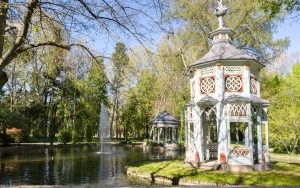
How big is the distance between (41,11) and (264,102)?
44.4ft

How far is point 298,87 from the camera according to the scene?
29016 millimetres

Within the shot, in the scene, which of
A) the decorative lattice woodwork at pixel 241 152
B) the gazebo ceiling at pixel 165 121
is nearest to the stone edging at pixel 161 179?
the decorative lattice woodwork at pixel 241 152

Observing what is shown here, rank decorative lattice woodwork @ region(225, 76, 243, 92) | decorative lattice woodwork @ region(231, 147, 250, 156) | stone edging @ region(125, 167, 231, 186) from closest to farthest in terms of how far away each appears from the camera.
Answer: stone edging @ region(125, 167, 231, 186) < decorative lattice woodwork @ region(231, 147, 250, 156) < decorative lattice woodwork @ region(225, 76, 243, 92)

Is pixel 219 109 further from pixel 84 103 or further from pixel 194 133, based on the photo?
pixel 84 103

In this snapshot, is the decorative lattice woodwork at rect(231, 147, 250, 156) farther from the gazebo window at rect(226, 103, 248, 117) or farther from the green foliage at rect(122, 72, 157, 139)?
the green foliage at rect(122, 72, 157, 139)

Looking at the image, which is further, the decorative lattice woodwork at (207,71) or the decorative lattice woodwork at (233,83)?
the decorative lattice woodwork at (207,71)

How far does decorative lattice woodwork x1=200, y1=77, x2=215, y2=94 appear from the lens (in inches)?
682

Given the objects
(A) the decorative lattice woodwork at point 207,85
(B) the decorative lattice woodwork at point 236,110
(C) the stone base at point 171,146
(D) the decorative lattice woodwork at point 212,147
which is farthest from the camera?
(C) the stone base at point 171,146

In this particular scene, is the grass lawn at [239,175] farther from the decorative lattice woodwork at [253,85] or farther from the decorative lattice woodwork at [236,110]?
the decorative lattice woodwork at [253,85]

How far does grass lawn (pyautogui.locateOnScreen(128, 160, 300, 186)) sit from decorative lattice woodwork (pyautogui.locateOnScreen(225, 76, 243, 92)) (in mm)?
4331

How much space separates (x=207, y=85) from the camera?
691 inches

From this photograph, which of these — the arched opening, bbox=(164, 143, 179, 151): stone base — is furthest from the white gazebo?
bbox=(164, 143, 179, 151): stone base

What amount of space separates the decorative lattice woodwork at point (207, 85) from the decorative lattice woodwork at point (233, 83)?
28.7 inches

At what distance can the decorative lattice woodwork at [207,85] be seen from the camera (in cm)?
1731
